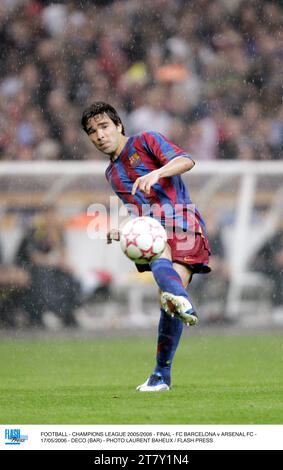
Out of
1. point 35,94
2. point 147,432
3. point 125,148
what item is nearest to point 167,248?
point 125,148

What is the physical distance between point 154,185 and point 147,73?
28.7ft

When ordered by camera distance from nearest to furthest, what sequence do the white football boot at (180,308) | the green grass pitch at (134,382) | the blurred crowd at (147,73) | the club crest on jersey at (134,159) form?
1. the green grass pitch at (134,382)
2. the white football boot at (180,308)
3. the club crest on jersey at (134,159)
4. the blurred crowd at (147,73)

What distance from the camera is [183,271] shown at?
7.11 meters

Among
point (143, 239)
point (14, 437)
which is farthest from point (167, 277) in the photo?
point (14, 437)

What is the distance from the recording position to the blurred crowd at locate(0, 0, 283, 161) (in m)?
15.2

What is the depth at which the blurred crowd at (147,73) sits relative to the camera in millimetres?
15156

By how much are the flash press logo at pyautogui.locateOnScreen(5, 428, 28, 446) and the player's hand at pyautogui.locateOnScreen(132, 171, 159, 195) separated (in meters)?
1.68

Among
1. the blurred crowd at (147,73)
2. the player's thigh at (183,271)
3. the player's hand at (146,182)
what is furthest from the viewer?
the blurred crowd at (147,73)

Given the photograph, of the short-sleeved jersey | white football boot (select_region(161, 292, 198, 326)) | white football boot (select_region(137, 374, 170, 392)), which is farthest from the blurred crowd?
white football boot (select_region(161, 292, 198, 326))

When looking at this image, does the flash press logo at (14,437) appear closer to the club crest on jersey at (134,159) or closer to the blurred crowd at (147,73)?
the club crest on jersey at (134,159)

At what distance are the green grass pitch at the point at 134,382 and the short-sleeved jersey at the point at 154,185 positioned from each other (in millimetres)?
1080

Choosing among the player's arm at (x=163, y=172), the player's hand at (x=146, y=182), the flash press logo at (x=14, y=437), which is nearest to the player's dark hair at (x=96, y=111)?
the player's arm at (x=163, y=172)

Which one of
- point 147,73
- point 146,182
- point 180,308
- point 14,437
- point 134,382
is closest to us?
point 14,437

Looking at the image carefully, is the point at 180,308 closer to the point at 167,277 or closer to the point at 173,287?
the point at 173,287
